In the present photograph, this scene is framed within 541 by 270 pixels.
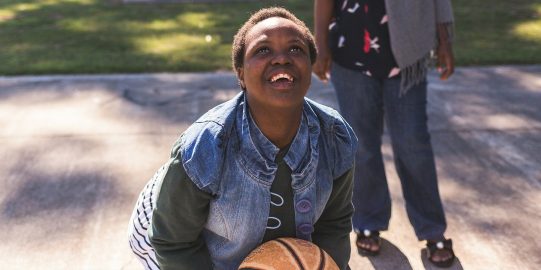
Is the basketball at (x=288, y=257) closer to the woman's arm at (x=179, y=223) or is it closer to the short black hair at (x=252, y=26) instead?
the woman's arm at (x=179, y=223)

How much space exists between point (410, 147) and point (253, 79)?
147 centimetres

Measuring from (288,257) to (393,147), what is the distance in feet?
4.91

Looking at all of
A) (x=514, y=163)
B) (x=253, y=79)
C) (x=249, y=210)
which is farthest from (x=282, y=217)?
(x=514, y=163)

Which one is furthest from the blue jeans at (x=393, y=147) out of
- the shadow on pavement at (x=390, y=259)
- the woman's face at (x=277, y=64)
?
the woman's face at (x=277, y=64)

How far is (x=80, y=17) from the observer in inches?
369

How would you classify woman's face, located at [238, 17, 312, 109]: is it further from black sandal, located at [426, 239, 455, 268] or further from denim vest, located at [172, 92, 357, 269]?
black sandal, located at [426, 239, 455, 268]

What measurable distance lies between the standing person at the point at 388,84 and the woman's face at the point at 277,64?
123 centimetres

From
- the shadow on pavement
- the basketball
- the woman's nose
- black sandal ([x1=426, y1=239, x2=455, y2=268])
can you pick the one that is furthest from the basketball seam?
black sandal ([x1=426, y1=239, x2=455, y2=268])

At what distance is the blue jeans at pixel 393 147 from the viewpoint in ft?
10.3

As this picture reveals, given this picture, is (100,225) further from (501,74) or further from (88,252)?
(501,74)

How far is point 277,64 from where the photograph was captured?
6.16ft

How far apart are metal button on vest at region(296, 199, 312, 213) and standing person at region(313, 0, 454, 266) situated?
124 cm

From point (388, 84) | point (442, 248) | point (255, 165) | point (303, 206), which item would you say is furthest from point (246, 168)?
point (442, 248)

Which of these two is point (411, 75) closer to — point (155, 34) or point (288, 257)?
point (288, 257)
